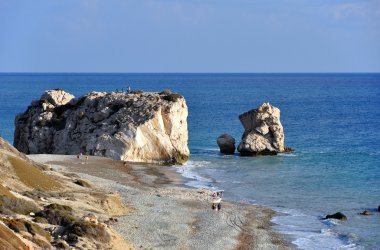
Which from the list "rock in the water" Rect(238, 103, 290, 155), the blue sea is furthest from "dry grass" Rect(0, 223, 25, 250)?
"rock in the water" Rect(238, 103, 290, 155)

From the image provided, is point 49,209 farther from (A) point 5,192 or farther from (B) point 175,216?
(B) point 175,216

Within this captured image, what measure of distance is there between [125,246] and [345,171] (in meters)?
37.7

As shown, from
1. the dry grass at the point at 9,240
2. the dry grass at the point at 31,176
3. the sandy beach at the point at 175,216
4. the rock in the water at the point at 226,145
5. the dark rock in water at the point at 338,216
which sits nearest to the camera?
the dry grass at the point at 9,240

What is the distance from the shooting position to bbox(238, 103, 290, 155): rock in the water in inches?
2975

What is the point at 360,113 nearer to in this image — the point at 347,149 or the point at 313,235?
the point at 347,149

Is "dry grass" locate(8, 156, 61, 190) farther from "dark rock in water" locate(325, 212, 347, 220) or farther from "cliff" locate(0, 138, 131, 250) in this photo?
"dark rock in water" locate(325, 212, 347, 220)

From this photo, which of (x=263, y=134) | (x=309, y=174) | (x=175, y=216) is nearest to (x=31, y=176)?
(x=175, y=216)

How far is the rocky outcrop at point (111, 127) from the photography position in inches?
2662

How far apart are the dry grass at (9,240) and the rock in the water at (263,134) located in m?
51.4

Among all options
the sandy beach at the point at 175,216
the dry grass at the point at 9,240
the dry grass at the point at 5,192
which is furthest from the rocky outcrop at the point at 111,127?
the dry grass at the point at 9,240

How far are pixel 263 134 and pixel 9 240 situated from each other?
178 ft

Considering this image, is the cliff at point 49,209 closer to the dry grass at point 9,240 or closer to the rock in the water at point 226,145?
the dry grass at point 9,240

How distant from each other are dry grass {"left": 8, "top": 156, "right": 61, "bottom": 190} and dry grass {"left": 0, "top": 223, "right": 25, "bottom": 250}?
52.5 ft

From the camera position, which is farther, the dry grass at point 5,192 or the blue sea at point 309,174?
the blue sea at point 309,174
